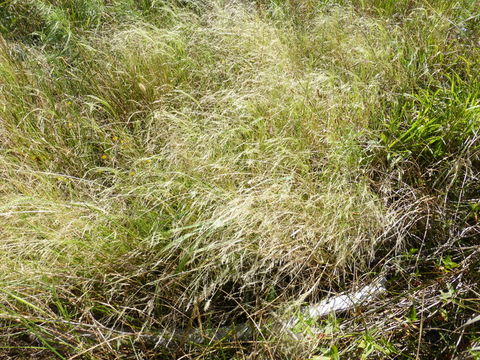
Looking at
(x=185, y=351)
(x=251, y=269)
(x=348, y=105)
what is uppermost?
(x=348, y=105)

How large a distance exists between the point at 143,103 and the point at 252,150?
890 millimetres

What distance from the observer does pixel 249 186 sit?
180cm

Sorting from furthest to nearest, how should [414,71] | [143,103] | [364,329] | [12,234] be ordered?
[143,103] < [414,71] < [12,234] < [364,329]

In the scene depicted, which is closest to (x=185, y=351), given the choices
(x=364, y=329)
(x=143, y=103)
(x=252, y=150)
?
(x=364, y=329)

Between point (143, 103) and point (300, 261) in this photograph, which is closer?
point (300, 261)

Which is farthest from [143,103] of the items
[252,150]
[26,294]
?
[26,294]

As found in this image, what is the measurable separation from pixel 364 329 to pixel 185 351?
2.03 feet

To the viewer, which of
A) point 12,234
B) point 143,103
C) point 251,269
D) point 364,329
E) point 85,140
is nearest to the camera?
point 364,329

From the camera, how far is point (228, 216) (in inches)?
63.5

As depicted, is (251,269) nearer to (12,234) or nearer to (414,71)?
(12,234)

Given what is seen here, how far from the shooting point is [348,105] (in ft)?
6.32

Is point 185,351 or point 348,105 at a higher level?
point 348,105

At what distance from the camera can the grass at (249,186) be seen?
A: 4.88ft

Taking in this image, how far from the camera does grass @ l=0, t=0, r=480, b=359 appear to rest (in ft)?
4.88
